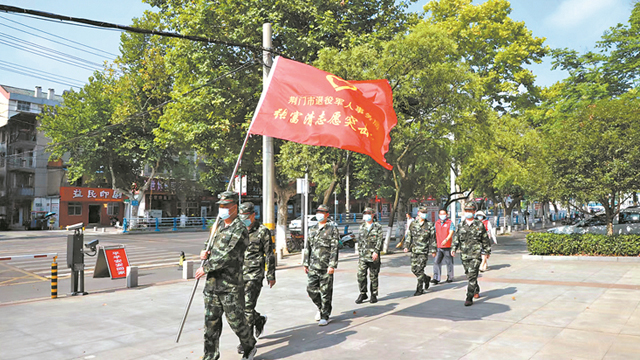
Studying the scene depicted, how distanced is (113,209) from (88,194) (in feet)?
14.9

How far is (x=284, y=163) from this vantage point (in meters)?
15.0

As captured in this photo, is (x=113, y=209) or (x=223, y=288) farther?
(x=113, y=209)

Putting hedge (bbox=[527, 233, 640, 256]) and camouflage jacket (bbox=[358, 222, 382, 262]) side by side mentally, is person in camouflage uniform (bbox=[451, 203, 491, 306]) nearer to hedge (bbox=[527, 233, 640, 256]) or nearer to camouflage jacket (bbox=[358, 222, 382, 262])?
camouflage jacket (bbox=[358, 222, 382, 262])

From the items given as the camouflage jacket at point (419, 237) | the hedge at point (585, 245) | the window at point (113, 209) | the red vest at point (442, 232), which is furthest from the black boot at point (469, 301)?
the window at point (113, 209)

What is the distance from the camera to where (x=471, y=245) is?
28.6 feet

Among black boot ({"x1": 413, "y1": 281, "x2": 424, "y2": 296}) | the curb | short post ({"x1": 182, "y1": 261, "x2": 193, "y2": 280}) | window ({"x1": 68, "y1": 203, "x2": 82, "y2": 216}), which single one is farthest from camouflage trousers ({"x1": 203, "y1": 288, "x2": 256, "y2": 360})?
window ({"x1": 68, "y1": 203, "x2": 82, "y2": 216})

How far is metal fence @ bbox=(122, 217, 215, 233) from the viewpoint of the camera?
127ft

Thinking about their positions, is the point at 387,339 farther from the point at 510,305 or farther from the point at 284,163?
the point at 284,163

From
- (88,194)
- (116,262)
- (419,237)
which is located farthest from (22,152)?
(419,237)

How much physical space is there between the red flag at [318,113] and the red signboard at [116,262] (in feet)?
28.7

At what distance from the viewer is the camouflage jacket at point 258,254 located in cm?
636

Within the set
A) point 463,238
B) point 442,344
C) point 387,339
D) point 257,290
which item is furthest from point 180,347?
point 463,238

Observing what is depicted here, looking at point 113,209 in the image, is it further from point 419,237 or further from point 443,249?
point 419,237

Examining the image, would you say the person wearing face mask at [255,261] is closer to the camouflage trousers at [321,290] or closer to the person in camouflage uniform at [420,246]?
the camouflage trousers at [321,290]
